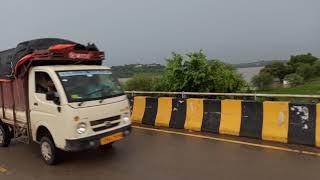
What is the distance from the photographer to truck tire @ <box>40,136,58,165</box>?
766 centimetres

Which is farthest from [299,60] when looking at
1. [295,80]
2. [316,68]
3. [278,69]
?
[295,80]

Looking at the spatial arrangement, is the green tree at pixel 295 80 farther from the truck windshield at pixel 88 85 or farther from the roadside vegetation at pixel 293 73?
the truck windshield at pixel 88 85

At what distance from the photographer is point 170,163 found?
7.31 m

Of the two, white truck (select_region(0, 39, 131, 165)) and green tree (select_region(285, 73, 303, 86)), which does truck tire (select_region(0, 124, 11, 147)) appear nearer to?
white truck (select_region(0, 39, 131, 165))

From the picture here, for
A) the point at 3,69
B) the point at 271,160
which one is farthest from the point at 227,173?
the point at 3,69

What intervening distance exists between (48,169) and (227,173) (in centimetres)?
A: 336

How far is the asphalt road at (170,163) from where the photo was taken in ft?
21.3

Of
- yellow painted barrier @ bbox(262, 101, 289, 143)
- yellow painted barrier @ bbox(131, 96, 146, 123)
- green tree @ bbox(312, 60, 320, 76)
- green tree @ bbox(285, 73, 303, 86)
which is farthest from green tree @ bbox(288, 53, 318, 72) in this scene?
yellow painted barrier @ bbox(262, 101, 289, 143)

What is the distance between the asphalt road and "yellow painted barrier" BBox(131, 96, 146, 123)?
119 inches

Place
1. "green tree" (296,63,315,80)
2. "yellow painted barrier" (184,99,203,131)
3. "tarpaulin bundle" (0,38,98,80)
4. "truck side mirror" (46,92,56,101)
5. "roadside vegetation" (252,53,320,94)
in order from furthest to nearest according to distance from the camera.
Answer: "green tree" (296,63,315,80) → "roadside vegetation" (252,53,320,94) → "yellow painted barrier" (184,99,203,131) → "tarpaulin bundle" (0,38,98,80) → "truck side mirror" (46,92,56,101)

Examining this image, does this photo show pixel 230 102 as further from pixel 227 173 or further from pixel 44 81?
pixel 44 81

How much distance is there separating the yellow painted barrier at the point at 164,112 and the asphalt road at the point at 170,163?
2036 mm

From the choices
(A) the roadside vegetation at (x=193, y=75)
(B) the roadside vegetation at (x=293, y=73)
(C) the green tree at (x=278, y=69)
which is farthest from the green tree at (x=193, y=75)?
(C) the green tree at (x=278, y=69)

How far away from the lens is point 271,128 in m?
8.70
